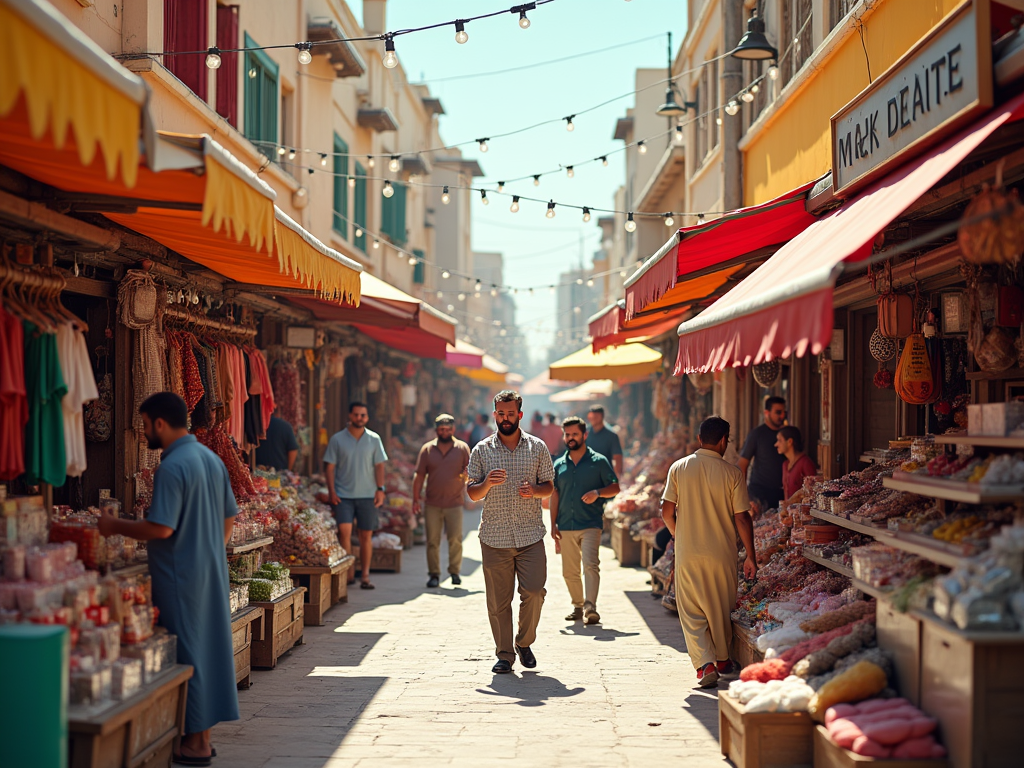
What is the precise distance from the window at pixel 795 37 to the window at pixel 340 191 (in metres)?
→ 8.45

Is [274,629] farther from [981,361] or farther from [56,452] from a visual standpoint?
[981,361]

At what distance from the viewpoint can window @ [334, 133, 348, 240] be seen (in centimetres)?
1722

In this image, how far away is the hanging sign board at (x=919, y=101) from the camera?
4367mm

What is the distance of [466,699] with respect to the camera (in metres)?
6.74

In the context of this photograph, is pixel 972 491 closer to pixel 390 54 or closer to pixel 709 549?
pixel 709 549

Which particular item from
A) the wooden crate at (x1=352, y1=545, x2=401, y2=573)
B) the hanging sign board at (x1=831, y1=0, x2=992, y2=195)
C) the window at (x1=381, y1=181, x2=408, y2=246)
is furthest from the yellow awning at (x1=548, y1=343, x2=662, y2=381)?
the hanging sign board at (x1=831, y1=0, x2=992, y2=195)

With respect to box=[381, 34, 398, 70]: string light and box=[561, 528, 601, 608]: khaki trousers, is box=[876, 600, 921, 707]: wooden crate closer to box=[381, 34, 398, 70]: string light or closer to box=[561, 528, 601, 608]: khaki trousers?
box=[561, 528, 601, 608]: khaki trousers

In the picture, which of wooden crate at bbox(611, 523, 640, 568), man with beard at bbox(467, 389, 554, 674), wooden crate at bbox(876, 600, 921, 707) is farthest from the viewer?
wooden crate at bbox(611, 523, 640, 568)

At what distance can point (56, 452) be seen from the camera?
5363 mm

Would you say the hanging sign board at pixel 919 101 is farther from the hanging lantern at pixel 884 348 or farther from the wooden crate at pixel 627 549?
the wooden crate at pixel 627 549

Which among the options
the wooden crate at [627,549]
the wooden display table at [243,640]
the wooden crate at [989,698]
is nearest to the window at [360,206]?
the wooden crate at [627,549]

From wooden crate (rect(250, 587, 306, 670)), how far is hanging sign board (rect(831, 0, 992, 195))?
4978 mm

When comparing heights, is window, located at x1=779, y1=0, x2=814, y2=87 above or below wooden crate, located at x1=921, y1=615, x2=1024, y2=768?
above

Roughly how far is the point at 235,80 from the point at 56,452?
23.9 ft
